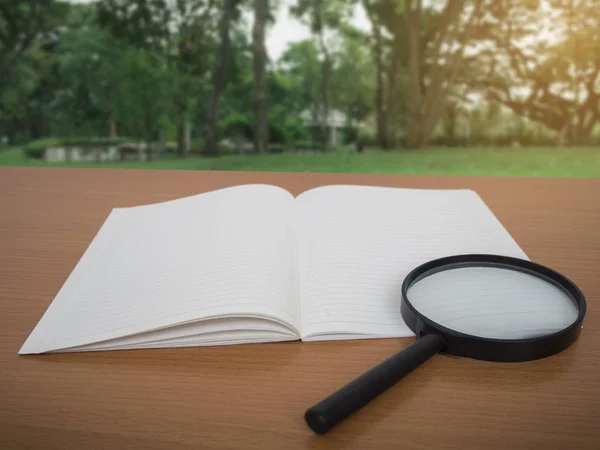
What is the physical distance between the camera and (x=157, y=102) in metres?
3.15

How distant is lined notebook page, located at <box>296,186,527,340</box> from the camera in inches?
19.0

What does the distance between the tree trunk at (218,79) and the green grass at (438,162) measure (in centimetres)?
14

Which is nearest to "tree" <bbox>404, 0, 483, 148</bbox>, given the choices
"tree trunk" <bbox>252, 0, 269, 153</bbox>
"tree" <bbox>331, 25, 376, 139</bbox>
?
"tree" <bbox>331, 25, 376, 139</bbox>

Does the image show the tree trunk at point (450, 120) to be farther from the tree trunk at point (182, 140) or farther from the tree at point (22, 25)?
the tree at point (22, 25)

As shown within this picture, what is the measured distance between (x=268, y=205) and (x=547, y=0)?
9.33 ft

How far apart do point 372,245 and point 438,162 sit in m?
2.30

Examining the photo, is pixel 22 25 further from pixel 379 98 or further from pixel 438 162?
pixel 438 162

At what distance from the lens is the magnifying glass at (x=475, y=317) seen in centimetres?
37

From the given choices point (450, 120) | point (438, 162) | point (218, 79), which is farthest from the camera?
point (218, 79)

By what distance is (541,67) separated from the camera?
298cm

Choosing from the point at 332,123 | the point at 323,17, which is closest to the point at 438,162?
the point at 332,123

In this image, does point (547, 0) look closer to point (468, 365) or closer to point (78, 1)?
point (78, 1)

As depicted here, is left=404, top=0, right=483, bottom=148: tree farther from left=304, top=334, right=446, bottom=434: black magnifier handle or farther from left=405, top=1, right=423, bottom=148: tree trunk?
left=304, top=334, right=446, bottom=434: black magnifier handle

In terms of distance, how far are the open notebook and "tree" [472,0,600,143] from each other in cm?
247
